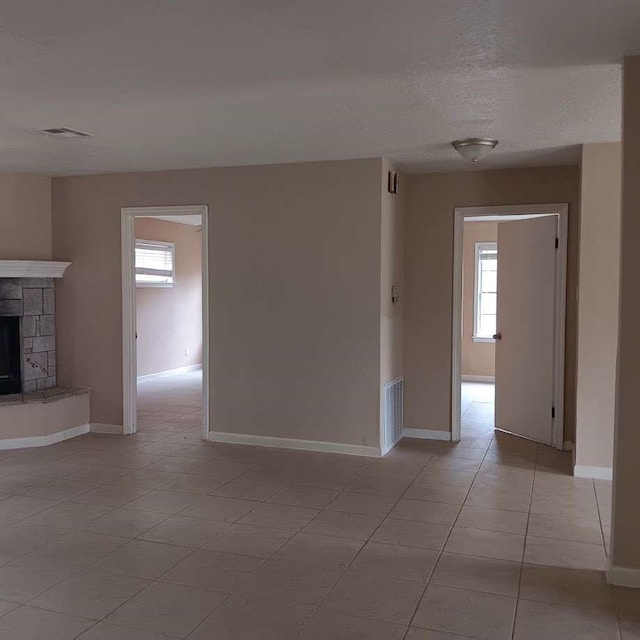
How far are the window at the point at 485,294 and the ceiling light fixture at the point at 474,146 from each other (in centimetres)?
482

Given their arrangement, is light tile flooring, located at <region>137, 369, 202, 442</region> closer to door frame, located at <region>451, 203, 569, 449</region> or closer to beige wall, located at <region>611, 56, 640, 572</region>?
Answer: door frame, located at <region>451, 203, 569, 449</region>

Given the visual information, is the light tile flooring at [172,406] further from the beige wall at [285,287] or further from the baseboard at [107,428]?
the beige wall at [285,287]

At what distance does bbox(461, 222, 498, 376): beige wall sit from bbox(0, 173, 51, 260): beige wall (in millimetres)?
5447

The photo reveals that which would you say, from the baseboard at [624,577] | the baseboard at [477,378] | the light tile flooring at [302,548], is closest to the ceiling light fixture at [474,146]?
the light tile flooring at [302,548]

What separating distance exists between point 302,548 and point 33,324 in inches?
139

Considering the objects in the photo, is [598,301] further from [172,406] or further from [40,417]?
[172,406]

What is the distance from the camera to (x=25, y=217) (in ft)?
18.6

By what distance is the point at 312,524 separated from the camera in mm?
3619

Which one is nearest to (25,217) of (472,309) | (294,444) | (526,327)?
(294,444)

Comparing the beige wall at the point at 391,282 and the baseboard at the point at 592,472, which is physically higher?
the beige wall at the point at 391,282

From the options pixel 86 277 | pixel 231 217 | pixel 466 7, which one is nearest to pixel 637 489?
pixel 466 7

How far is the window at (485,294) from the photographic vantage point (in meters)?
9.15

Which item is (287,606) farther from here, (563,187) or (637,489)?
(563,187)

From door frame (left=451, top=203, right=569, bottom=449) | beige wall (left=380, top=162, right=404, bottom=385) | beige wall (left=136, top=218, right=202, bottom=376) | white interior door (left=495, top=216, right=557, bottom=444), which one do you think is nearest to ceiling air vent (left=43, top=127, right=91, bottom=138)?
beige wall (left=380, top=162, right=404, bottom=385)
